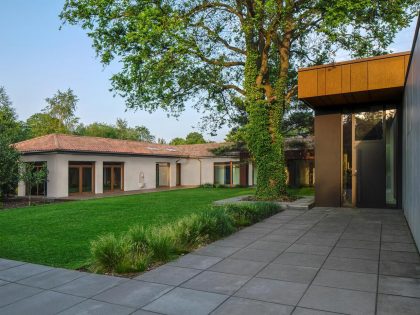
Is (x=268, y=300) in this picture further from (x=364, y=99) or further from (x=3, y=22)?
(x=3, y=22)

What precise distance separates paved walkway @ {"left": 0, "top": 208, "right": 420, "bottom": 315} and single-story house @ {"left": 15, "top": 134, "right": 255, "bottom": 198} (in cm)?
1540

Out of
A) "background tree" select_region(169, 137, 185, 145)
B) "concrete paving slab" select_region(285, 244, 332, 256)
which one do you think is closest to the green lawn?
"concrete paving slab" select_region(285, 244, 332, 256)

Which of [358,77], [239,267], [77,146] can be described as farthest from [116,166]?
[239,267]

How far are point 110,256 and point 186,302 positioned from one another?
1.73m

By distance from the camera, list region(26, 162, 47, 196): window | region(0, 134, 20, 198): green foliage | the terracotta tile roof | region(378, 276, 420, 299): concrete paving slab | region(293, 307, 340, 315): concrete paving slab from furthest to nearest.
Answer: region(26, 162, 47, 196): window, the terracotta tile roof, region(0, 134, 20, 198): green foliage, region(378, 276, 420, 299): concrete paving slab, region(293, 307, 340, 315): concrete paving slab

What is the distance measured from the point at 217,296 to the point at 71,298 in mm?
1611

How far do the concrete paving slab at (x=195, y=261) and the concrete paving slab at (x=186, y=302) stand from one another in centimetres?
105

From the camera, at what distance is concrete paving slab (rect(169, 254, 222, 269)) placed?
500 centimetres

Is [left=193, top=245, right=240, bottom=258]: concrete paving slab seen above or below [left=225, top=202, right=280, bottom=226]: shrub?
below

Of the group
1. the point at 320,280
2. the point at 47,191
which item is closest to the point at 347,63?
the point at 320,280

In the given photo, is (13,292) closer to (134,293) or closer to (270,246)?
(134,293)

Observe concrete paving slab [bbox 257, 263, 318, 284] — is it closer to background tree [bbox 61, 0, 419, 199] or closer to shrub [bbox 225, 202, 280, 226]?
shrub [bbox 225, 202, 280, 226]

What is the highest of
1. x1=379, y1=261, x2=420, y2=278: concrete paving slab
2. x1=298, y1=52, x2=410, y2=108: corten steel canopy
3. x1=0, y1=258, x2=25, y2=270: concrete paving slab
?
x1=298, y1=52, x2=410, y2=108: corten steel canopy

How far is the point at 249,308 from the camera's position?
11.2 feet
